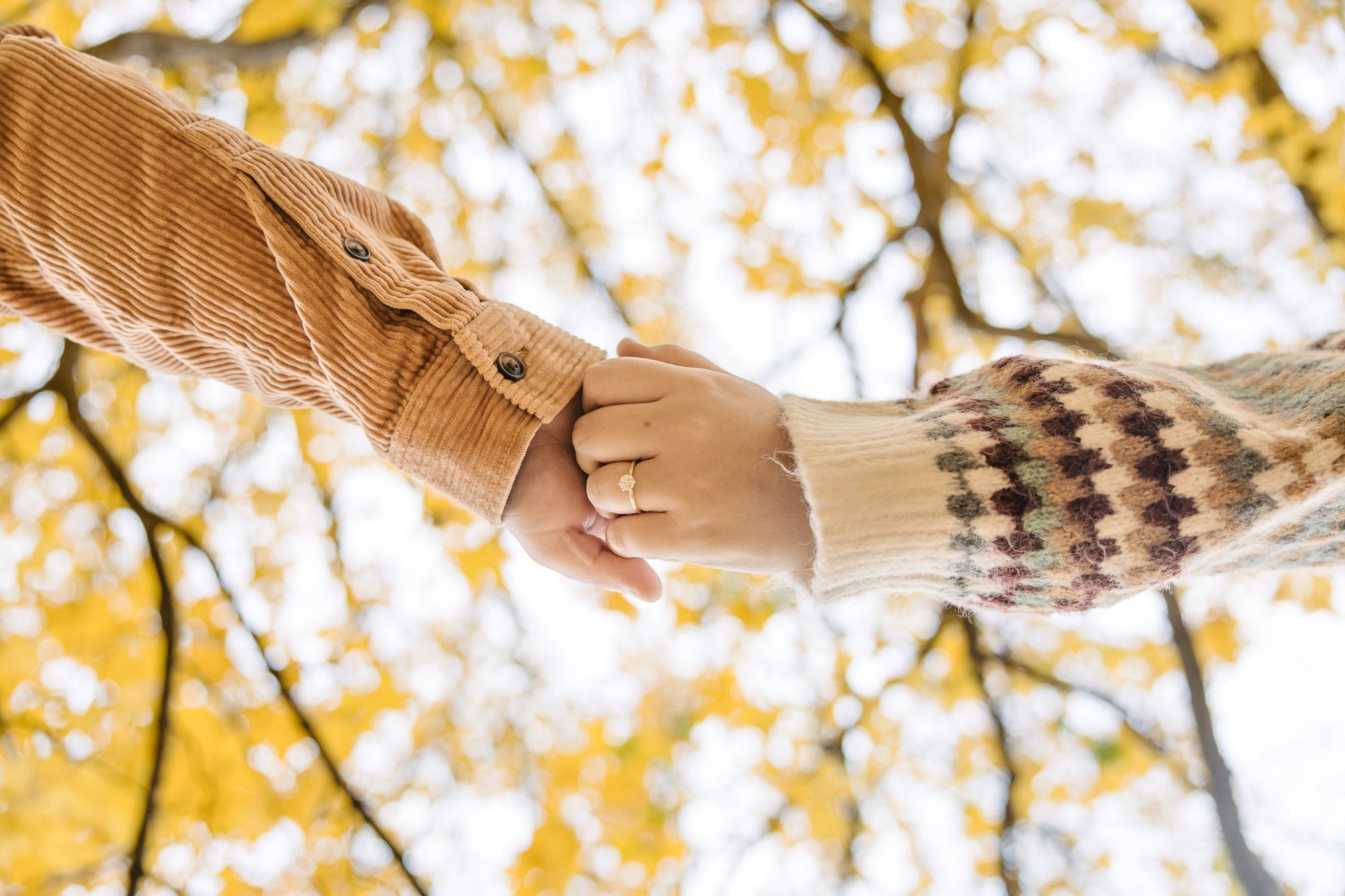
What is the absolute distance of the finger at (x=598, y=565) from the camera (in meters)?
1.21

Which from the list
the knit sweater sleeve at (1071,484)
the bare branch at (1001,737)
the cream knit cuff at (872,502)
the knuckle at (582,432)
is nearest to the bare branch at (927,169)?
the bare branch at (1001,737)

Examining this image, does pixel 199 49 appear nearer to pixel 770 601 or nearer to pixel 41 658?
pixel 41 658

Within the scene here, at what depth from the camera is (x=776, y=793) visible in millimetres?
2898

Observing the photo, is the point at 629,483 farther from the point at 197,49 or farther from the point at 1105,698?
the point at 1105,698

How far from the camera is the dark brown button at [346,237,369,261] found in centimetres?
106

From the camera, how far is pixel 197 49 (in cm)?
204

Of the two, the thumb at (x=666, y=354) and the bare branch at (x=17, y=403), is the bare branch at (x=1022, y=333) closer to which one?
the thumb at (x=666, y=354)

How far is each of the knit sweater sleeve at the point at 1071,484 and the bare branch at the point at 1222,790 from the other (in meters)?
1.63

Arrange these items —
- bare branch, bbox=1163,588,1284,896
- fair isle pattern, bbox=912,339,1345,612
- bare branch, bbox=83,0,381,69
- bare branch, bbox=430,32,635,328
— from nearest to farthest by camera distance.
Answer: fair isle pattern, bbox=912,339,1345,612
bare branch, bbox=83,0,381,69
bare branch, bbox=1163,588,1284,896
bare branch, bbox=430,32,635,328

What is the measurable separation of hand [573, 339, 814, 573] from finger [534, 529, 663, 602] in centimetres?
10

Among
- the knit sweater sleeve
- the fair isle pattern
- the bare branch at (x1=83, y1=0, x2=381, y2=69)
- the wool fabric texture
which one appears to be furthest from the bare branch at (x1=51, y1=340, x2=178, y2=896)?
the fair isle pattern

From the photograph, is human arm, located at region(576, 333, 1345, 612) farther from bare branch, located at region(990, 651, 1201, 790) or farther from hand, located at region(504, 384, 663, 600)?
bare branch, located at region(990, 651, 1201, 790)

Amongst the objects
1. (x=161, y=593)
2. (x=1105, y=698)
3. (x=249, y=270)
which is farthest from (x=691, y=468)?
(x=1105, y=698)

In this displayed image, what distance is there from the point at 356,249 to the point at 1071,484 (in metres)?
0.99
